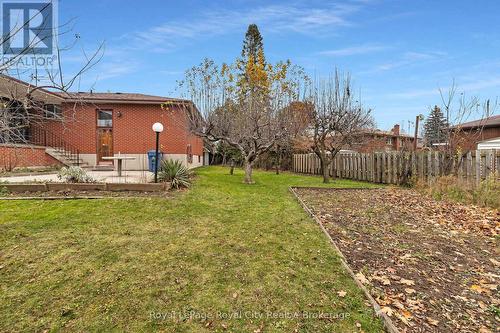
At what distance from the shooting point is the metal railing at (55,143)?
16391 millimetres

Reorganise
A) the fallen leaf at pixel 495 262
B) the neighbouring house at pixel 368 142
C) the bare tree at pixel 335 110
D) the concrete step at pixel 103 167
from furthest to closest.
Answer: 1. the neighbouring house at pixel 368 142
2. the concrete step at pixel 103 167
3. the bare tree at pixel 335 110
4. the fallen leaf at pixel 495 262

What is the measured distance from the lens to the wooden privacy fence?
32.3ft

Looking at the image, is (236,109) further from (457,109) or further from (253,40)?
(253,40)

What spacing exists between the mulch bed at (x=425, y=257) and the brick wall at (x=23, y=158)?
1320cm

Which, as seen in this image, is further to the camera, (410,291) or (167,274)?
(167,274)

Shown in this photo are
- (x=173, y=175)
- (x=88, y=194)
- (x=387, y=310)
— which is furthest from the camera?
(x=173, y=175)

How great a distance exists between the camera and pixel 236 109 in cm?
1266

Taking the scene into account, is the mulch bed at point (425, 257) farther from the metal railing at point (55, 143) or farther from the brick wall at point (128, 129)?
the metal railing at point (55, 143)

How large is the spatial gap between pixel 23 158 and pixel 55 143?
3155 millimetres

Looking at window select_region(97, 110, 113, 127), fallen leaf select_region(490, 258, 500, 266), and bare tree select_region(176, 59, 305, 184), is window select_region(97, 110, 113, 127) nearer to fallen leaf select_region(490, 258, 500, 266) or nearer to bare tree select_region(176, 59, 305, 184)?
bare tree select_region(176, 59, 305, 184)

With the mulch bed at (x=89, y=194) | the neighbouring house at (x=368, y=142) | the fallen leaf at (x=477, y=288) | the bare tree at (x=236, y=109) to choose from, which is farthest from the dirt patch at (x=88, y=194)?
the neighbouring house at (x=368, y=142)

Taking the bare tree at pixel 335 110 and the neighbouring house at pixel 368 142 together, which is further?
the neighbouring house at pixel 368 142

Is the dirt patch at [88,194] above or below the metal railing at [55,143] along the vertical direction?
below

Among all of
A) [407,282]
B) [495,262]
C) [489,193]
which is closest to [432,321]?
[407,282]
